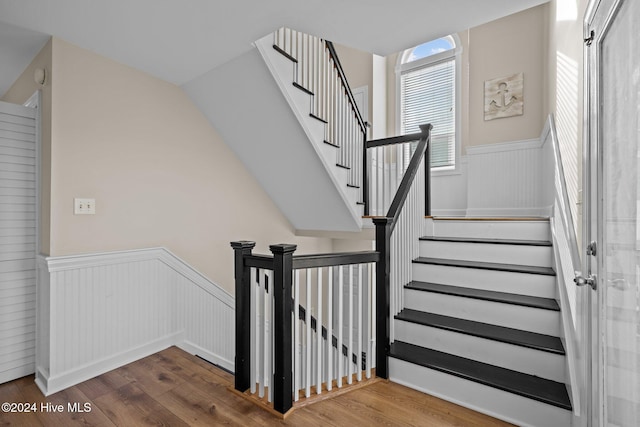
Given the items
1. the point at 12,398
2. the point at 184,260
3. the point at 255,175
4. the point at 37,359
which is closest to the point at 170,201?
the point at 184,260

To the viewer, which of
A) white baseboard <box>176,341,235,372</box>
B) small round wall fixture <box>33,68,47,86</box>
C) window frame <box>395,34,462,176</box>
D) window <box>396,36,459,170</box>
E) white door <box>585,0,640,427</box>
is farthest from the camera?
window <box>396,36,459,170</box>

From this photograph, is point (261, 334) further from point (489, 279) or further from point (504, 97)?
point (504, 97)

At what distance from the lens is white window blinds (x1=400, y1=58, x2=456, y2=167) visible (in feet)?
15.4

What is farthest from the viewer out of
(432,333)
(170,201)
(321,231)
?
(321,231)

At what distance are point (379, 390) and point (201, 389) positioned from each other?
1.13 m

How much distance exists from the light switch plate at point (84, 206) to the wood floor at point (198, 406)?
1.19 meters

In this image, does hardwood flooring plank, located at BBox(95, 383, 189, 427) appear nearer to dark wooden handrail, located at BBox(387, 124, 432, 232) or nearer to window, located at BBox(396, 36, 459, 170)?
dark wooden handrail, located at BBox(387, 124, 432, 232)

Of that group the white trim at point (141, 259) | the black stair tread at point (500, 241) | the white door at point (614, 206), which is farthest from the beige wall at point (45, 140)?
the white door at point (614, 206)

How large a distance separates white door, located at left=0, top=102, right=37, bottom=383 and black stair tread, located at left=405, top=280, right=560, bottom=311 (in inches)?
111

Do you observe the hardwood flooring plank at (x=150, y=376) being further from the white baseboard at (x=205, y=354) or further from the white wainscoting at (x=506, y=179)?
the white wainscoting at (x=506, y=179)

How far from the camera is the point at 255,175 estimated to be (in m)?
3.78

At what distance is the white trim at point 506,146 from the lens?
12.8 feet

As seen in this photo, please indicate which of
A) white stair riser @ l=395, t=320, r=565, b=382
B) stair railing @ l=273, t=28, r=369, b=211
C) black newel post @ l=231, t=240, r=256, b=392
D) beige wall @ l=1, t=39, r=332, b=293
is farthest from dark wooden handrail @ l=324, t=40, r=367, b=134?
white stair riser @ l=395, t=320, r=565, b=382

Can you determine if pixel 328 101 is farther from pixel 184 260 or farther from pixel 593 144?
pixel 593 144
